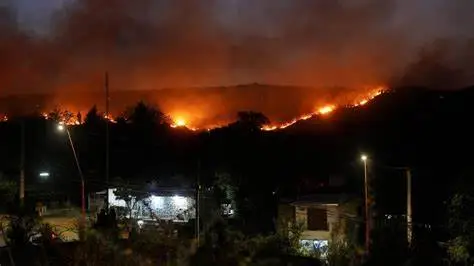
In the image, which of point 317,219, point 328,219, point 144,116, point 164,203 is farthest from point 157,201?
point 144,116

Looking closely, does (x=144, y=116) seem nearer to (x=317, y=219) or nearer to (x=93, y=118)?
(x=93, y=118)

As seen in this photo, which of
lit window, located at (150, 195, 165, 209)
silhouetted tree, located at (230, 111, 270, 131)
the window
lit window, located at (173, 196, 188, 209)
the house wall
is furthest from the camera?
silhouetted tree, located at (230, 111, 270, 131)

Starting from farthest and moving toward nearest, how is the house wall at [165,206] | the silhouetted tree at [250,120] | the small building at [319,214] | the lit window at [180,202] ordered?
1. the silhouetted tree at [250,120]
2. the lit window at [180,202]
3. the house wall at [165,206]
4. the small building at [319,214]

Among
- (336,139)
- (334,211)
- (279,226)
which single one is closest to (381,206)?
(334,211)

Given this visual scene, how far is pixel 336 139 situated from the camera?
49625mm

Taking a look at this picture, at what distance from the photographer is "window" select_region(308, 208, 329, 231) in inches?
1017

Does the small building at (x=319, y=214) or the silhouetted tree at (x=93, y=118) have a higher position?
the silhouetted tree at (x=93, y=118)

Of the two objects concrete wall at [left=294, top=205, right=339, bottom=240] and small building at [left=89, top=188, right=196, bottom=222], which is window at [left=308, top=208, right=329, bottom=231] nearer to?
concrete wall at [left=294, top=205, right=339, bottom=240]

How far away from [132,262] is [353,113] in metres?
49.9

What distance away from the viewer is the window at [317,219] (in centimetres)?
2584

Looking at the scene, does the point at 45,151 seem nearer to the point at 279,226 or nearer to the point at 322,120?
the point at 322,120

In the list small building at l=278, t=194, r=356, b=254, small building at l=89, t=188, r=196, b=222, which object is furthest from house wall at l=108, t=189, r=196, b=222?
small building at l=278, t=194, r=356, b=254

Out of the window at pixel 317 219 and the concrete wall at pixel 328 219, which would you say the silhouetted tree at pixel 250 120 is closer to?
the concrete wall at pixel 328 219

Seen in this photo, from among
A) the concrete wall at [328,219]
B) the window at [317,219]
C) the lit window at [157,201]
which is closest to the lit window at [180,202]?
the lit window at [157,201]
